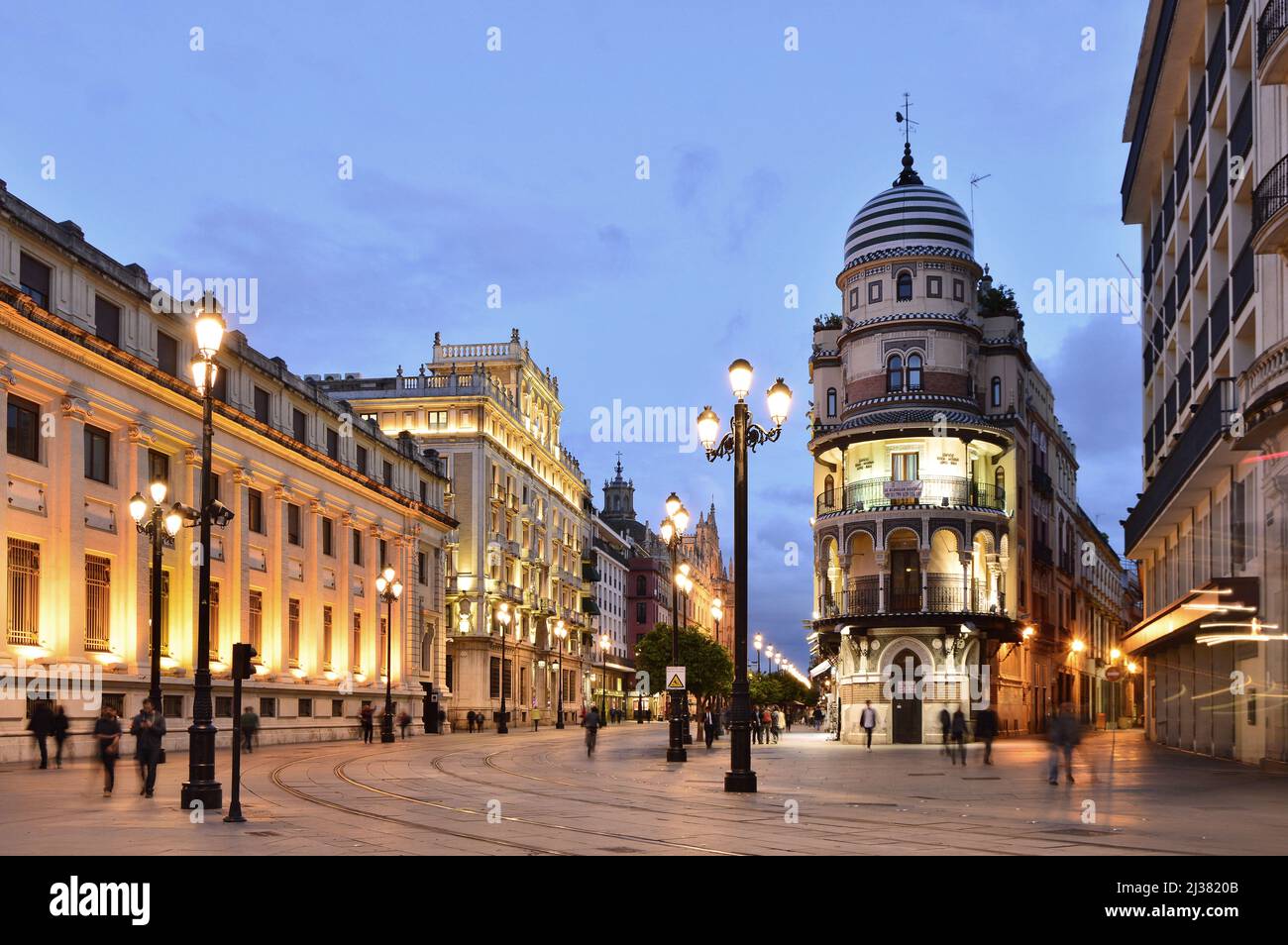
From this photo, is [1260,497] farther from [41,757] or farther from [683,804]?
[41,757]

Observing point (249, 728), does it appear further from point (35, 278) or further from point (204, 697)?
point (204, 697)

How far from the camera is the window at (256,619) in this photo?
179 feet

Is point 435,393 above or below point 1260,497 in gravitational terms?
above

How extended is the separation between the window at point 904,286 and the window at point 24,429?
109 feet

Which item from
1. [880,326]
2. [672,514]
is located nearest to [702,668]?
[880,326]

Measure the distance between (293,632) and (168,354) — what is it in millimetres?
15908

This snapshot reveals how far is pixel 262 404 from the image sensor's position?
5559 cm

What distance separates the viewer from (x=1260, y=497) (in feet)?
96.9

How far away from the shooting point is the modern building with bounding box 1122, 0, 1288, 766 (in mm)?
27203

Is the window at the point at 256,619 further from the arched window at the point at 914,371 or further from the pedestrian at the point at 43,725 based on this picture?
the arched window at the point at 914,371

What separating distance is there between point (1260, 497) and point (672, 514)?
14.4 m

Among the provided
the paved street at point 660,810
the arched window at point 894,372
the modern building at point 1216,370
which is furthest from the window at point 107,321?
the modern building at point 1216,370
